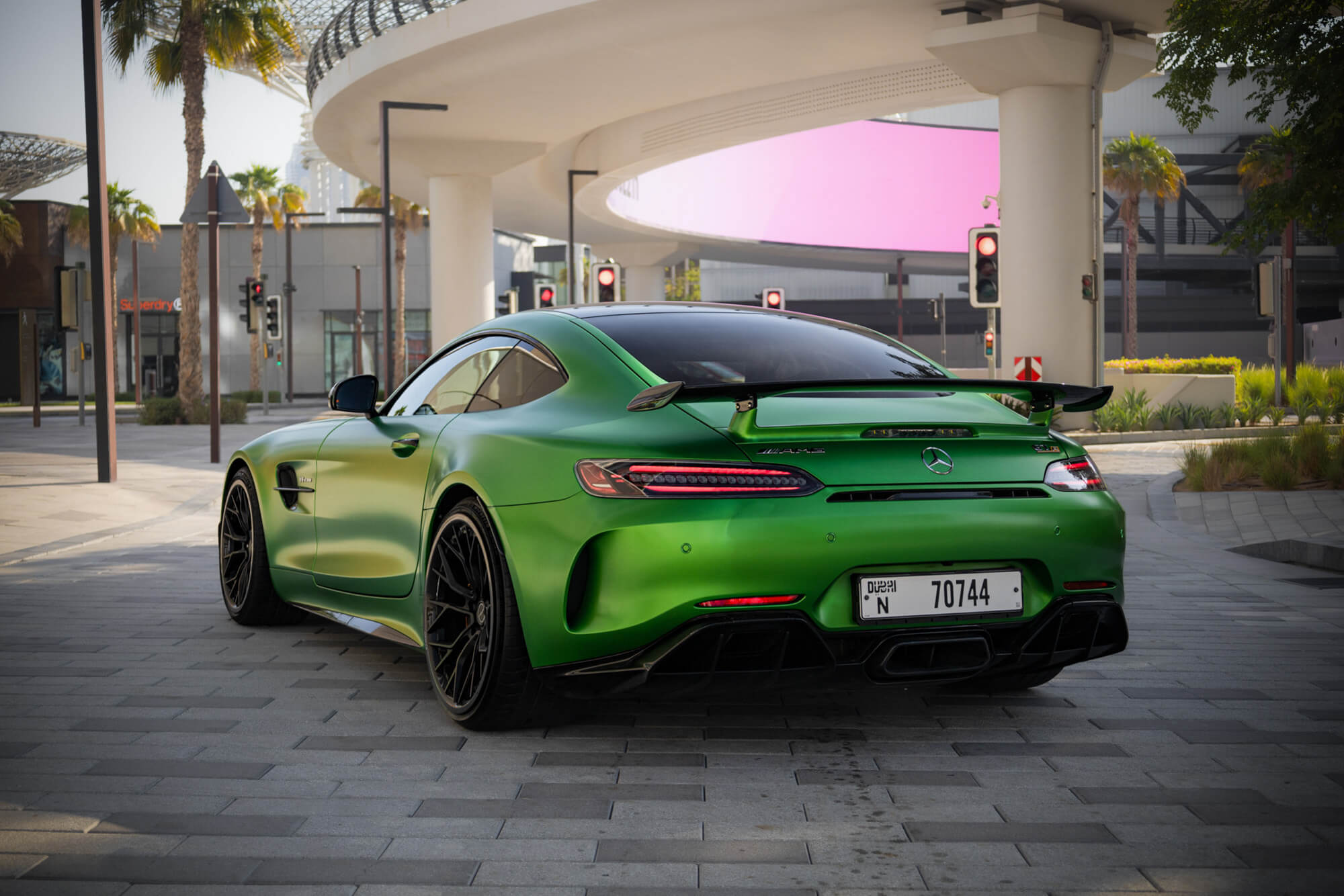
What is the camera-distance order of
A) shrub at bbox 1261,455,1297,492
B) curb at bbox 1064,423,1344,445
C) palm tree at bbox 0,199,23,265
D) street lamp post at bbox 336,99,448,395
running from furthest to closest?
palm tree at bbox 0,199,23,265 < street lamp post at bbox 336,99,448,395 < curb at bbox 1064,423,1344,445 < shrub at bbox 1261,455,1297,492

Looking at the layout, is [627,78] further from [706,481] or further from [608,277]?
[706,481]

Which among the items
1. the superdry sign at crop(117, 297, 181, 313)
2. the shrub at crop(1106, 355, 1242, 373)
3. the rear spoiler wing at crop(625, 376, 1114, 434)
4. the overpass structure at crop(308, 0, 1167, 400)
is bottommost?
the rear spoiler wing at crop(625, 376, 1114, 434)

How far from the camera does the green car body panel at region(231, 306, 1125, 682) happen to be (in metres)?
3.72

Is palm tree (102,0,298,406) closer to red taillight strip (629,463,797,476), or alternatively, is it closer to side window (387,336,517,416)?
side window (387,336,517,416)

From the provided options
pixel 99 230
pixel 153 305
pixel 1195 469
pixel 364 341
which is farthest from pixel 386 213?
pixel 153 305

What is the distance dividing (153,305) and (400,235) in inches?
528

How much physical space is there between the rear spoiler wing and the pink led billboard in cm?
4761

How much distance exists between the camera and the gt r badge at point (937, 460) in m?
3.96

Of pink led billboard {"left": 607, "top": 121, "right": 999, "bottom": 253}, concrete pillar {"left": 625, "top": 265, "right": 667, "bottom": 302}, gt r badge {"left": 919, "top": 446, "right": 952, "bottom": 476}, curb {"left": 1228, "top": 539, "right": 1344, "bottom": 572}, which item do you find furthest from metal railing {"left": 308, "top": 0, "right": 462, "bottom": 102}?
concrete pillar {"left": 625, "top": 265, "right": 667, "bottom": 302}

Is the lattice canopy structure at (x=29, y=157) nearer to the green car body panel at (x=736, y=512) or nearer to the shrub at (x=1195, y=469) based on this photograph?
the shrub at (x=1195, y=469)

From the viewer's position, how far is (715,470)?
3768mm

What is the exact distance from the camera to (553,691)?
13.5 ft

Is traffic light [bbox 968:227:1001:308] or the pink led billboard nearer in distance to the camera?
traffic light [bbox 968:227:1001:308]

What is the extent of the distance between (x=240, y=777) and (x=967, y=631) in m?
2.10
